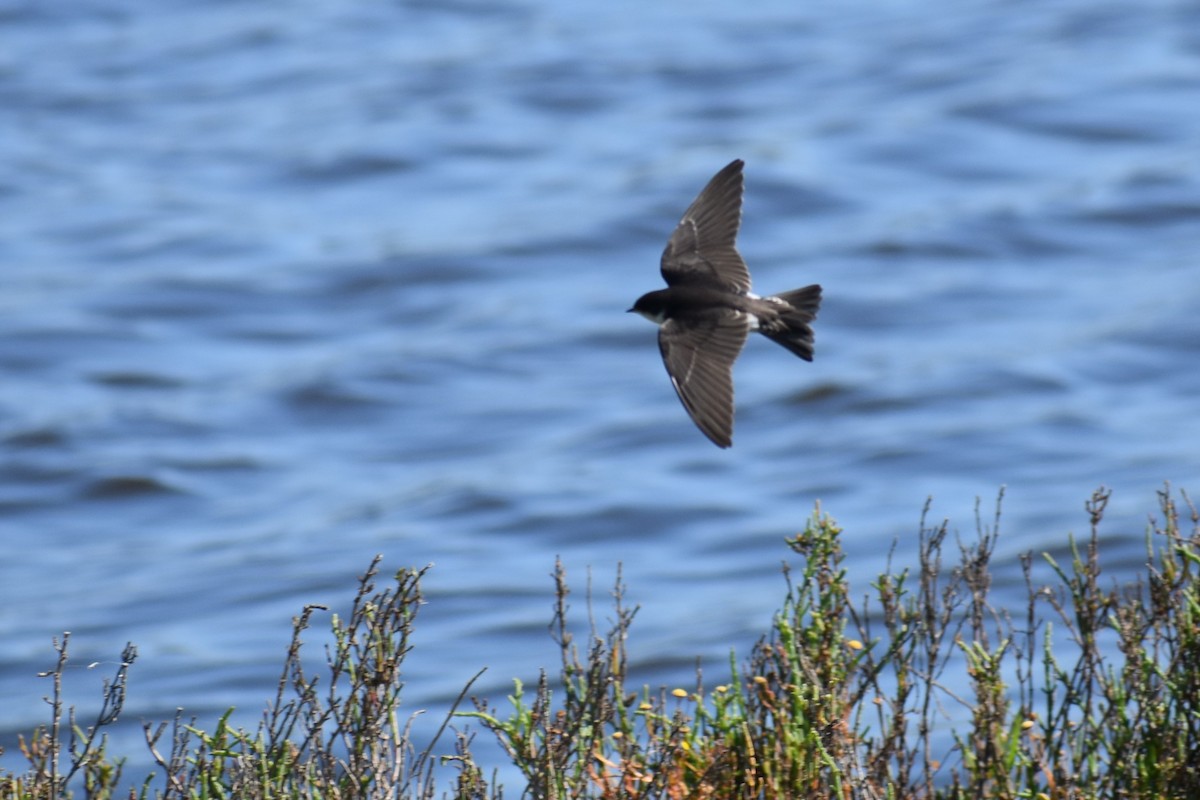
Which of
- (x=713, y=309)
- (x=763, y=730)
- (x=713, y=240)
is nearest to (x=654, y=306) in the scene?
(x=713, y=309)

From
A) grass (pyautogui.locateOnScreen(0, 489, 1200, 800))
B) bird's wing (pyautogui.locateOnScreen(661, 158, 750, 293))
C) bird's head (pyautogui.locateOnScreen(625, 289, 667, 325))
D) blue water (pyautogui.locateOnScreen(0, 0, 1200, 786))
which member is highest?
blue water (pyautogui.locateOnScreen(0, 0, 1200, 786))

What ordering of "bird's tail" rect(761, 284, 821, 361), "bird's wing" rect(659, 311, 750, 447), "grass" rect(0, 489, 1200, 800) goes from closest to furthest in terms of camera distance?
"grass" rect(0, 489, 1200, 800) → "bird's wing" rect(659, 311, 750, 447) → "bird's tail" rect(761, 284, 821, 361)

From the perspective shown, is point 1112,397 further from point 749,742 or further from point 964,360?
point 749,742

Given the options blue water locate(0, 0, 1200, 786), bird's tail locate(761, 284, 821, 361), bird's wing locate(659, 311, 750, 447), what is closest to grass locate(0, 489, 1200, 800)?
bird's wing locate(659, 311, 750, 447)

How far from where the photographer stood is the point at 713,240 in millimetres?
7320

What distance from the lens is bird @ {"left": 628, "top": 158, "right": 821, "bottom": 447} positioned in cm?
661

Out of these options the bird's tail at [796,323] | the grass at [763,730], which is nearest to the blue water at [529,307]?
the bird's tail at [796,323]

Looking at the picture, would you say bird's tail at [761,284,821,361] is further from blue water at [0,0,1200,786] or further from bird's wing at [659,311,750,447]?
blue water at [0,0,1200,786]

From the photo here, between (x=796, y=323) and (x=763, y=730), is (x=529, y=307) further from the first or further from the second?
(x=763, y=730)

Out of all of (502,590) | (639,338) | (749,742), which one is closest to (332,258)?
(639,338)

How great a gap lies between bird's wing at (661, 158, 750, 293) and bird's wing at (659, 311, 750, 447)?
1.12ft

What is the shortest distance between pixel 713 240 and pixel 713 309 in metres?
0.51

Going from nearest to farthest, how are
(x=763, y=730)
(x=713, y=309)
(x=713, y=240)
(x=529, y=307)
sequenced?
(x=763, y=730), (x=713, y=309), (x=713, y=240), (x=529, y=307)

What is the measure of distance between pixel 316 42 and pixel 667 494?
1079 cm
